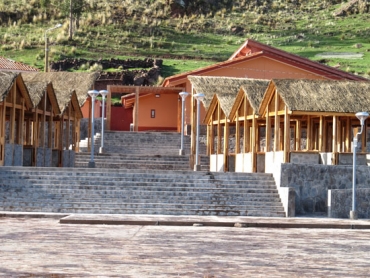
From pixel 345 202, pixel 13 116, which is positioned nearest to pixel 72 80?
pixel 13 116

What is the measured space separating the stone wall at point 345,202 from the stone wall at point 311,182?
3.35ft

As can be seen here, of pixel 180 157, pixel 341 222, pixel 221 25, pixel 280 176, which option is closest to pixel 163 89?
pixel 180 157

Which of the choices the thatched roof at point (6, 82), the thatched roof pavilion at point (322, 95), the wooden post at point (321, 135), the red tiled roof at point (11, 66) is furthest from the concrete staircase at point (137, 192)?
the red tiled roof at point (11, 66)

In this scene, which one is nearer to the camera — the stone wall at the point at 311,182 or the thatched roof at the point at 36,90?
the stone wall at the point at 311,182

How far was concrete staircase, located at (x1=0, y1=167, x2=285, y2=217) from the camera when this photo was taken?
2603 cm

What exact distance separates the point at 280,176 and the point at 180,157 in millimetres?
Answer: 11518

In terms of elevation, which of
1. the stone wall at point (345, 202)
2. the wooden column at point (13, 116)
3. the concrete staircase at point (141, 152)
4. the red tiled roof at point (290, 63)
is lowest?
the stone wall at point (345, 202)

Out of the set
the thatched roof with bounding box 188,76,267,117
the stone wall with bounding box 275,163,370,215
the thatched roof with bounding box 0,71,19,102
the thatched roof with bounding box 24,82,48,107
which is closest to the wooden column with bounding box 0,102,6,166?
the thatched roof with bounding box 0,71,19,102

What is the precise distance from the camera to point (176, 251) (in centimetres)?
1600

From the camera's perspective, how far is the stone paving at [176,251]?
13078 millimetres

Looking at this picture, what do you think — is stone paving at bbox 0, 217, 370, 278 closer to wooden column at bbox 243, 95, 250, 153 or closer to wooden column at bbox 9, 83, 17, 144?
wooden column at bbox 9, 83, 17, 144

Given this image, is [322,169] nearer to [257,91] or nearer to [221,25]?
[257,91]

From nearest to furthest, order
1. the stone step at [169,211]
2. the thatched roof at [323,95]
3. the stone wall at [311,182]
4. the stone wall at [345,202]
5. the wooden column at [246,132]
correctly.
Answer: the stone step at [169,211] → the stone wall at [345,202] → the stone wall at [311,182] → the thatched roof at [323,95] → the wooden column at [246,132]

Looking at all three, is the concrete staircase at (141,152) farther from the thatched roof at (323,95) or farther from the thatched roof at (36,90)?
the thatched roof at (323,95)
